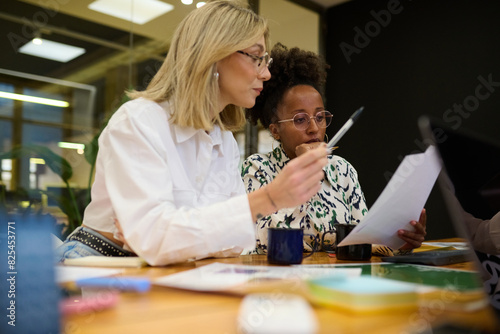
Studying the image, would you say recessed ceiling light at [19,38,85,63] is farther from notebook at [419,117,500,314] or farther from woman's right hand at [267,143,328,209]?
notebook at [419,117,500,314]

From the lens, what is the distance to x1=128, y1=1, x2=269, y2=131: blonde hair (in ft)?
3.98

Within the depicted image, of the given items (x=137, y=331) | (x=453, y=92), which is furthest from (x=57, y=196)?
(x=453, y=92)

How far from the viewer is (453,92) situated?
11.6 feet

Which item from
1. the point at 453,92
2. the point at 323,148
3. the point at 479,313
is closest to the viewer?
the point at 479,313

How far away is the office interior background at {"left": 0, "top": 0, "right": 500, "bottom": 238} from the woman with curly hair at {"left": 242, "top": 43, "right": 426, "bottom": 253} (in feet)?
4.87

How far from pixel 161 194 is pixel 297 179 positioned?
0.31 m

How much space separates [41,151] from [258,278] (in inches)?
91.0

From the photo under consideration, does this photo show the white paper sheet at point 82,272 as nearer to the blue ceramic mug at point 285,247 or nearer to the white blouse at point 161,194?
the white blouse at point 161,194

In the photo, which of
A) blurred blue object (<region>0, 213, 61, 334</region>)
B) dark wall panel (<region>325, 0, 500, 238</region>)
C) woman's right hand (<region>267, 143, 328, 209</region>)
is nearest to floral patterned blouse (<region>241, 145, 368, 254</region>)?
woman's right hand (<region>267, 143, 328, 209</region>)

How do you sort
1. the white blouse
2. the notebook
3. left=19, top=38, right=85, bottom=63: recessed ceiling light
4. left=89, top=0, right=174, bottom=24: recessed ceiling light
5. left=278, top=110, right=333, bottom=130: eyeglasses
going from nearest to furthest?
the notebook < the white blouse < left=278, top=110, right=333, bottom=130: eyeglasses < left=19, top=38, right=85, bottom=63: recessed ceiling light < left=89, top=0, right=174, bottom=24: recessed ceiling light

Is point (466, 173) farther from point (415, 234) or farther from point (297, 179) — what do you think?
point (415, 234)

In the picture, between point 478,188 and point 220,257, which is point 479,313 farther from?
point 220,257

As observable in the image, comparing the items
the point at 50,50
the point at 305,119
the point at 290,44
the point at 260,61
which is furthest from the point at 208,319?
the point at 290,44

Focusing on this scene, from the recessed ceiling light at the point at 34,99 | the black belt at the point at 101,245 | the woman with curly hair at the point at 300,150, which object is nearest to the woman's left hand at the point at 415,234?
the woman with curly hair at the point at 300,150
